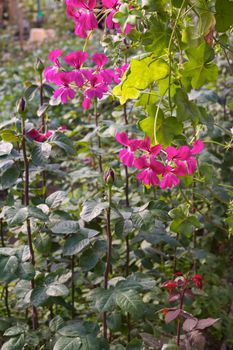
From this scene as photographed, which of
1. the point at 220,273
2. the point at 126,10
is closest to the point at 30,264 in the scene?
the point at 126,10

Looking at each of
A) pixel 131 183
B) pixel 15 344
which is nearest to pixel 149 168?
pixel 15 344

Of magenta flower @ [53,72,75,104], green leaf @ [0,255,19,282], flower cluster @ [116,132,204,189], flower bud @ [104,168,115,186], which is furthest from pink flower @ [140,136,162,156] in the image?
green leaf @ [0,255,19,282]

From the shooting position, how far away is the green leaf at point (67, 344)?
4.58 ft

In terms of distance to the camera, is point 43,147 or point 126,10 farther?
point 43,147

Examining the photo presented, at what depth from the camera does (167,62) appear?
1.20 meters

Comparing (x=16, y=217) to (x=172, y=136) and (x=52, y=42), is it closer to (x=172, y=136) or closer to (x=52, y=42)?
(x=172, y=136)

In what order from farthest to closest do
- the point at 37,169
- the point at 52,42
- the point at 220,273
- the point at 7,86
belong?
the point at 52,42 → the point at 7,86 → the point at 220,273 → the point at 37,169

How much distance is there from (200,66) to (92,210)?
52cm

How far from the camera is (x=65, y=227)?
1.56 meters

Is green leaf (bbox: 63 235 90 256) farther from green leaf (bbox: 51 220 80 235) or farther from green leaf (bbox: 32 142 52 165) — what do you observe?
green leaf (bbox: 32 142 52 165)

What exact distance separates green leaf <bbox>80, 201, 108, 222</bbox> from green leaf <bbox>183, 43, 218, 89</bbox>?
0.45 m

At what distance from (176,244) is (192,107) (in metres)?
0.82

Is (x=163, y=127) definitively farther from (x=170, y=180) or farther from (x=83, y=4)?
(x=83, y=4)

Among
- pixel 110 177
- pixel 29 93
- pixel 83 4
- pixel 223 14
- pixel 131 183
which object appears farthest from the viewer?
pixel 131 183
